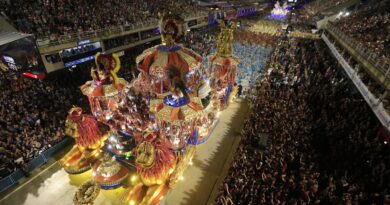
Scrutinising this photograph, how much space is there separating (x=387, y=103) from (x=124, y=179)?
9995mm

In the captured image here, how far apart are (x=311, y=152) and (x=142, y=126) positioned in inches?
246

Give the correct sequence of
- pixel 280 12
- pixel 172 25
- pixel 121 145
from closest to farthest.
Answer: pixel 172 25 < pixel 121 145 < pixel 280 12

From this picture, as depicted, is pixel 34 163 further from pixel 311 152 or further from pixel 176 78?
pixel 311 152

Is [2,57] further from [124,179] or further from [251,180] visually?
[251,180]

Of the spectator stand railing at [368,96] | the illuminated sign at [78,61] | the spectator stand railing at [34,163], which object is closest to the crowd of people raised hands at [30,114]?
the spectator stand railing at [34,163]

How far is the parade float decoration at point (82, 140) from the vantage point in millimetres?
7073

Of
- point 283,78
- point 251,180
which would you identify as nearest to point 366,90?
point 283,78

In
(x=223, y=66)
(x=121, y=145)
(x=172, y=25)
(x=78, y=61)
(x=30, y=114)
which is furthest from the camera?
(x=78, y=61)

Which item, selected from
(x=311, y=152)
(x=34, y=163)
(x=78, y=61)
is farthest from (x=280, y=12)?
(x=34, y=163)

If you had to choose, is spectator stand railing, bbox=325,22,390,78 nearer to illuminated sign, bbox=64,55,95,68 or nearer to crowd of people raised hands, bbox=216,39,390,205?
crowd of people raised hands, bbox=216,39,390,205

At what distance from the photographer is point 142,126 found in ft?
25.1

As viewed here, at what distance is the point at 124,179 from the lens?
705 cm

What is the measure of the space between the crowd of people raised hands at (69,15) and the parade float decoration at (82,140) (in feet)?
20.4

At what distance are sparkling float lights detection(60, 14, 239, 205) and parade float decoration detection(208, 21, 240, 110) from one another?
110 centimetres
